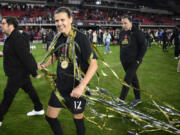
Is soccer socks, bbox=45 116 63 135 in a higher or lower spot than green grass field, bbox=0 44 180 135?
higher

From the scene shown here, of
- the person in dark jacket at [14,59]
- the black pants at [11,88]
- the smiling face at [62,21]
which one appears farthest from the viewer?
the black pants at [11,88]

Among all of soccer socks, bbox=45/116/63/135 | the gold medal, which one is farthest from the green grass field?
the gold medal

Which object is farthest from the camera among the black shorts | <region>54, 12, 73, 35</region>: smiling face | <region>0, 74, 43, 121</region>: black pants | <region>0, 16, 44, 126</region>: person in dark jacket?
<region>0, 74, 43, 121</region>: black pants

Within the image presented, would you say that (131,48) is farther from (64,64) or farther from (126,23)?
(64,64)

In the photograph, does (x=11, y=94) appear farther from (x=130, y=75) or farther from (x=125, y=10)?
(x=125, y=10)

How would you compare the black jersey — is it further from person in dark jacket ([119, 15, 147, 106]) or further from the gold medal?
person in dark jacket ([119, 15, 147, 106])

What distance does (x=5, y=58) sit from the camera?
289 cm

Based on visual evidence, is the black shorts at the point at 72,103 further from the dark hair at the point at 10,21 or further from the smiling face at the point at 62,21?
the dark hair at the point at 10,21

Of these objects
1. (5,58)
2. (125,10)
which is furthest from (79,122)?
(125,10)

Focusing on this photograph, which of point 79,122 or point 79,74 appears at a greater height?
point 79,74

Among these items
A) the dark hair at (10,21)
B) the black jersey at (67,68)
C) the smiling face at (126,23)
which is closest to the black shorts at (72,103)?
the black jersey at (67,68)

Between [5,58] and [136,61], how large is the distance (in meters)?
2.51

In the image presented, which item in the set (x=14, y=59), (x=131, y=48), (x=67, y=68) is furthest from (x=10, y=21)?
(x=131, y=48)

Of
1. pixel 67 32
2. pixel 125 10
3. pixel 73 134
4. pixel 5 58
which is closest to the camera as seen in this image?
pixel 67 32
